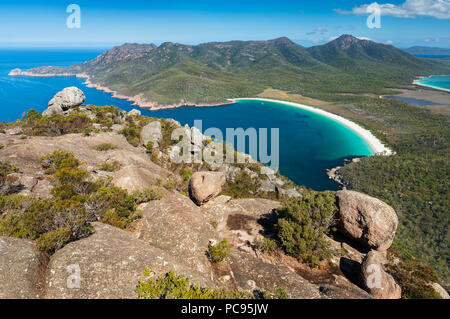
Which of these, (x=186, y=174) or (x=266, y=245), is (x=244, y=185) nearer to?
(x=186, y=174)

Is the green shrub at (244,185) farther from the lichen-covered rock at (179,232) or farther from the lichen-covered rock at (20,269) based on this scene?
the lichen-covered rock at (20,269)

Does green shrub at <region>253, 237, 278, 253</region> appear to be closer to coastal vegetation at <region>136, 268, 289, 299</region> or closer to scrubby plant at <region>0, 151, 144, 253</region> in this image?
coastal vegetation at <region>136, 268, 289, 299</region>

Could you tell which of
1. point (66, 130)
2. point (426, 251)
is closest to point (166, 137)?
point (66, 130)

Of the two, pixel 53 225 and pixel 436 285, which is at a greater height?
pixel 53 225

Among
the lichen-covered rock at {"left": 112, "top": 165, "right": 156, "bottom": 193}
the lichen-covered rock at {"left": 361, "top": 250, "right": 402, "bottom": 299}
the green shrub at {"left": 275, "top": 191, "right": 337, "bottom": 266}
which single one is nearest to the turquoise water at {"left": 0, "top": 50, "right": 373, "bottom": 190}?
the green shrub at {"left": 275, "top": 191, "right": 337, "bottom": 266}

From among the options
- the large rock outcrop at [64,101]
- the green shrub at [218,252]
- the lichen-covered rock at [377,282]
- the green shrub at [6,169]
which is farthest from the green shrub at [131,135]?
the lichen-covered rock at [377,282]

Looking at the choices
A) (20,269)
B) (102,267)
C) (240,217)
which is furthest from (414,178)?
(20,269)

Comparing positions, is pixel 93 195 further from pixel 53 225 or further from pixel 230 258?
pixel 230 258
